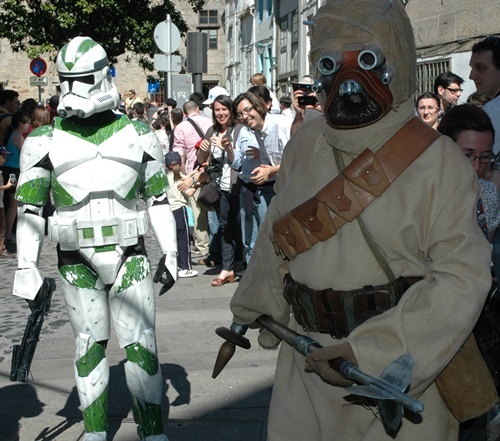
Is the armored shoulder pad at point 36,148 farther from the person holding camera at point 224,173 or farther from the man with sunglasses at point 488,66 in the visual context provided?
the person holding camera at point 224,173

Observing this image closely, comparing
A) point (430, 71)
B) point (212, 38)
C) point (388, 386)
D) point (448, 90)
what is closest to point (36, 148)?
point (388, 386)

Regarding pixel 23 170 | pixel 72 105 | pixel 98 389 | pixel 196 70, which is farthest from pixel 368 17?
pixel 196 70

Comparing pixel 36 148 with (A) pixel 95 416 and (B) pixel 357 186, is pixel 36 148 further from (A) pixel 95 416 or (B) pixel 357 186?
(B) pixel 357 186

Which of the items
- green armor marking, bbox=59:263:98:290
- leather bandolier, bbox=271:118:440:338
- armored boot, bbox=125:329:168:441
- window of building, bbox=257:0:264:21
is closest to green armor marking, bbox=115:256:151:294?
green armor marking, bbox=59:263:98:290

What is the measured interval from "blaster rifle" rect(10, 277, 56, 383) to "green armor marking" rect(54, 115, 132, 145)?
70 cm

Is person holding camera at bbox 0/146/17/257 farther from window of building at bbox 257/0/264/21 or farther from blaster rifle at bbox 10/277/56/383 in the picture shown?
window of building at bbox 257/0/264/21

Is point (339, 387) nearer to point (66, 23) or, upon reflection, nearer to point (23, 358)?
point (23, 358)

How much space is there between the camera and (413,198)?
265 centimetres

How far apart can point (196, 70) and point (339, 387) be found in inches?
467

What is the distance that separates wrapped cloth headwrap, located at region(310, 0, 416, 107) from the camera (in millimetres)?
2734

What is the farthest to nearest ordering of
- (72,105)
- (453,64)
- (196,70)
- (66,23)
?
(66,23)
(196,70)
(453,64)
(72,105)

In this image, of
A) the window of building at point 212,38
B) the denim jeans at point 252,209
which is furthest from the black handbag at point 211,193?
the window of building at point 212,38

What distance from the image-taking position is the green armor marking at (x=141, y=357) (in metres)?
4.47

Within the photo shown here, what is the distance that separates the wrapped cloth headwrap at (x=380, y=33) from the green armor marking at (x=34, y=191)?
1.93 metres
